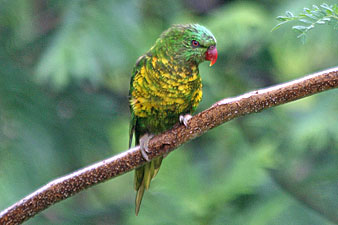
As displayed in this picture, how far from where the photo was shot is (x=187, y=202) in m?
2.95

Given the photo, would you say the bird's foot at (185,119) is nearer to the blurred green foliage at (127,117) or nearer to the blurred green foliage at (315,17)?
the blurred green foliage at (315,17)

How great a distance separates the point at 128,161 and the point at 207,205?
1.39 meters

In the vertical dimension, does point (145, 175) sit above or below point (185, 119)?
below

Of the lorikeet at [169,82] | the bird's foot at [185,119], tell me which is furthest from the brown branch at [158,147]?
the lorikeet at [169,82]

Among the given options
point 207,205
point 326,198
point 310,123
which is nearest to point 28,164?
point 207,205

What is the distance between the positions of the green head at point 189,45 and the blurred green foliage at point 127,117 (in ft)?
3.24

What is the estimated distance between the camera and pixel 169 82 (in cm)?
226

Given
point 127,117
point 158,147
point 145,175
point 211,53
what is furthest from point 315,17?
point 127,117

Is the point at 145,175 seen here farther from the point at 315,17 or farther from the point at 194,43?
the point at 315,17

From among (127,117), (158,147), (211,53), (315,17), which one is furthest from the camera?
(127,117)

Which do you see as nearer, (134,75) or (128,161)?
(128,161)

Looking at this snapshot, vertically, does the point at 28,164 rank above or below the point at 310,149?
above

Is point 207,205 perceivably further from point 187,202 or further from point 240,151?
point 240,151

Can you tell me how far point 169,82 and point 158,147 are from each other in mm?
574
